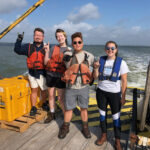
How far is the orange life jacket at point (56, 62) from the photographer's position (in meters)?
3.57

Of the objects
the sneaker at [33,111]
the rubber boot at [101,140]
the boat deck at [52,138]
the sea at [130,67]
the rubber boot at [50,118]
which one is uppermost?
the sneaker at [33,111]

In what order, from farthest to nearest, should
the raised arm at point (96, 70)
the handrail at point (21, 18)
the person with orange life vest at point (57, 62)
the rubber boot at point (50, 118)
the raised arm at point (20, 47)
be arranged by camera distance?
the handrail at point (21, 18) → the rubber boot at point (50, 118) → the raised arm at point (20, 47) → the person with orange life vest at point (57, 62) → the raised arm at point (96, 70)

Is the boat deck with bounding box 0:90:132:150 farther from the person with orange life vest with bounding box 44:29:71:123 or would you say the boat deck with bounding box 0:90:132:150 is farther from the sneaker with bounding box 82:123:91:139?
the person with orange life vest with bounding box 44:29:71:123

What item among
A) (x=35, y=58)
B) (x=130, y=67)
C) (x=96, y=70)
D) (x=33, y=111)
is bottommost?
(x=130, y=67)

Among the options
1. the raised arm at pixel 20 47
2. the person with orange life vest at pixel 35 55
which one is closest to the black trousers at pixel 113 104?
the person with orange life vest at pixel 35 55

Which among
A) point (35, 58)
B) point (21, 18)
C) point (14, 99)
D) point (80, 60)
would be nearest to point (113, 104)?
point (80, 60)

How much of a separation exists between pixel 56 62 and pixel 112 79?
1.35 m

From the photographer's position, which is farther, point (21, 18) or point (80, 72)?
point (21, 18)

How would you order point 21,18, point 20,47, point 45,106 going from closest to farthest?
point 20,47 → point 45,106 → point 21,18

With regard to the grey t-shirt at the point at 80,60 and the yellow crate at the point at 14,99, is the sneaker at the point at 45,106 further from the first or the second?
the grey t-shirt at the point at 80,60

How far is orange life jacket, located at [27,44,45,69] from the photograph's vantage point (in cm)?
390

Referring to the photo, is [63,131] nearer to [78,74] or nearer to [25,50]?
[78,74]

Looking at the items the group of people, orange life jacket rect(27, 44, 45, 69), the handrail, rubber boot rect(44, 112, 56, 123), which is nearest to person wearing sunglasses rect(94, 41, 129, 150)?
the group of people

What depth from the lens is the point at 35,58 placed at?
12.8ft
